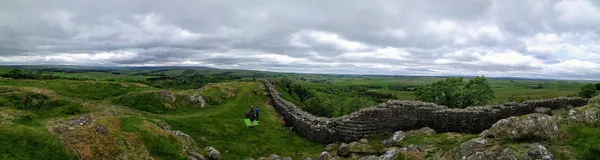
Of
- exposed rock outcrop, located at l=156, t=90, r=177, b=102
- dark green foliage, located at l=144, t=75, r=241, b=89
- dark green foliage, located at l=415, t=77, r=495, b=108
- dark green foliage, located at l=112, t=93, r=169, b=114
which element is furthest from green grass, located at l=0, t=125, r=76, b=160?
dark green foliage, located at l=415, t=77, r=495, b=108

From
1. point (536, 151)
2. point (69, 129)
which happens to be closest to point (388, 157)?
point (536, 151)

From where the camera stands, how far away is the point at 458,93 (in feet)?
150

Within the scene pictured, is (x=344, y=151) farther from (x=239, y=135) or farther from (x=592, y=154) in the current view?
(x=592, y=154)

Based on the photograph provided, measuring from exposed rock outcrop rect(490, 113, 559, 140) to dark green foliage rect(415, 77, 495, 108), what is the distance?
3400 centimetres

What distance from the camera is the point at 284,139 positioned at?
26609 mm

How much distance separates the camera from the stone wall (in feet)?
69.0

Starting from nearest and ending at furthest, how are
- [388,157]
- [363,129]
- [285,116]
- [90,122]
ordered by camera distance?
[388,157] → [90,122] → [363,129] → [285,116]

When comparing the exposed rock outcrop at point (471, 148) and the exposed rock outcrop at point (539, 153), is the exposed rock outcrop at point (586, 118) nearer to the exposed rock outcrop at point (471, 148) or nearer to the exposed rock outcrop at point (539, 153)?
the exposed rock outcrop at point (471, 148)

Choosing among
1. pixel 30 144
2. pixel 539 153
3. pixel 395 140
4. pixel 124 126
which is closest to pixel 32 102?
pixel 124 126

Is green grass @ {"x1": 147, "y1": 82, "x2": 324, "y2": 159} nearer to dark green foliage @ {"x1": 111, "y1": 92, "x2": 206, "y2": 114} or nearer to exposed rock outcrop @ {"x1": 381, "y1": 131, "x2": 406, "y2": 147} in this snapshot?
dark green foliage @ {"x1": 111, "y1": 92, "x2": 206, "y2": 114}

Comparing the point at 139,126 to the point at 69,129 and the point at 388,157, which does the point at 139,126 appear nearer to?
the point at 69,129

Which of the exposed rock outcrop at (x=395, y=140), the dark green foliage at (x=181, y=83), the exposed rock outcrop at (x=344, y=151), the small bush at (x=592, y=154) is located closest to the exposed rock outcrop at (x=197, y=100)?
the exposed rock outcrop at (x=344, y=151)

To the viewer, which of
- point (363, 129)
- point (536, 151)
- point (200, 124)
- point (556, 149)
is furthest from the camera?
point (200, 124)

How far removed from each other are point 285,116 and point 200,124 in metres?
10.6
